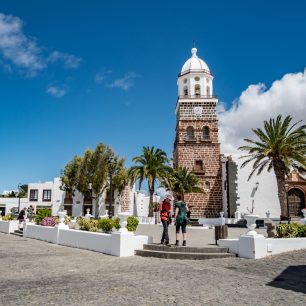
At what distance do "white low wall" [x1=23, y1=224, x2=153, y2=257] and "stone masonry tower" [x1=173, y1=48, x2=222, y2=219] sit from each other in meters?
20.8

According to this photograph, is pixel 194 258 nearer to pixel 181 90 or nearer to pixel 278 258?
pixel 278 258

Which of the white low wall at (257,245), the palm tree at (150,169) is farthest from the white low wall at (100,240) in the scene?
the palm tree at (150,169)

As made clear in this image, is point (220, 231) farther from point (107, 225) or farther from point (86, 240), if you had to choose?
point (86, 240)

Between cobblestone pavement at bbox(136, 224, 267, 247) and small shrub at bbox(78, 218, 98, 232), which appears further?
small shrub at bbox(78, 218, 98, 232)

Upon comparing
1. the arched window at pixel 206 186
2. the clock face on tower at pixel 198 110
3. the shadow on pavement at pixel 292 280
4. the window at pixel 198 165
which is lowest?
the shadow on pavement at pixel 292 280

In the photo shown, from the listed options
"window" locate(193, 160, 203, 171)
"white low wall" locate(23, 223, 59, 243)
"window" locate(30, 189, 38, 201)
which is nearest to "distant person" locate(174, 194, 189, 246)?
"white low wall" locate(23, 223, 59, 243)

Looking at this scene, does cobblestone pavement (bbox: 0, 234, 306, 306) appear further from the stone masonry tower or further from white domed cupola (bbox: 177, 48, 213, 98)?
white domed cupola (bbox: 177, 48, 213, 98)

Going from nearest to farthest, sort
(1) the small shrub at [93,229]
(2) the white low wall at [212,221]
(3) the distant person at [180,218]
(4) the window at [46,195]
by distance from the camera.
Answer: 1. (3) the distant person at [180,218]
2. (1) the small shrub at [93,229]
3. (2) the white low wall at [212,221]
4. (4) the window at [46,195]

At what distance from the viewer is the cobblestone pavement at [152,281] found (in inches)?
224

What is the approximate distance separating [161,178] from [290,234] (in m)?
21.3

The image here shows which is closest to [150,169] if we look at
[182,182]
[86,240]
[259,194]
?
[182,182]

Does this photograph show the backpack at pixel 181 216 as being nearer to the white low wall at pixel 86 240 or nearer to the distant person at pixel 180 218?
the distant person at pixel 180 218

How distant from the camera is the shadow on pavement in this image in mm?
6613

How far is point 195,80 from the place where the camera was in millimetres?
35469
